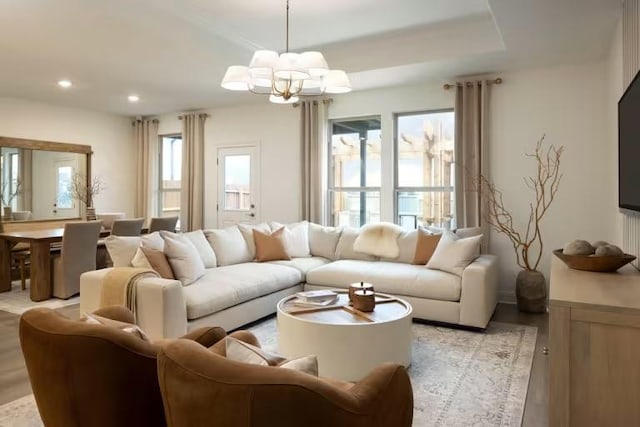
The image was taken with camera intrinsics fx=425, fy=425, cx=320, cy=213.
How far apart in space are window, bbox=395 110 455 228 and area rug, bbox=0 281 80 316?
4152mm

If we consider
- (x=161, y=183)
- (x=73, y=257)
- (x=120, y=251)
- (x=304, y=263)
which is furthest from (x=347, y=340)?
(x=161, y=183)

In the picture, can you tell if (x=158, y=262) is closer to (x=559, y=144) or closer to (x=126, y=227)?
A: (x=126, y=227)

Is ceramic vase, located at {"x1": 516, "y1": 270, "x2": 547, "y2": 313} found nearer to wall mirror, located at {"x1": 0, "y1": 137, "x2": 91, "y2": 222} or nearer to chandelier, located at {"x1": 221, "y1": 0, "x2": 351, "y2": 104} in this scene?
chandelier, located at {"x1": 221, "y1": 0, "x2": 351, "y2": 104}

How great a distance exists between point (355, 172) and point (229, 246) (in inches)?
85.7

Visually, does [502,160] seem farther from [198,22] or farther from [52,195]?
[52,195]

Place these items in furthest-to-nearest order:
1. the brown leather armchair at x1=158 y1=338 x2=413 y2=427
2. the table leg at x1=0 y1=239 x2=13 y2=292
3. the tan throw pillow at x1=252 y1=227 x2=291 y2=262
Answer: the table leg at x1=0 y1=239 x2=13 y2=292
the tan throw pillow at x1=252 y1=227 x2=291 y2=262
the brown leather armchair at x1=158 y1=338 x2=413 y2=427

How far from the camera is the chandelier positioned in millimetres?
3146

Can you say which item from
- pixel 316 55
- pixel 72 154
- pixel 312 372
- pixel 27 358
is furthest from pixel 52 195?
pixel 312 372

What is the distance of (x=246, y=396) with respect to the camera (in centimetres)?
101

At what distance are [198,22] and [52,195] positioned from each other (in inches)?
182

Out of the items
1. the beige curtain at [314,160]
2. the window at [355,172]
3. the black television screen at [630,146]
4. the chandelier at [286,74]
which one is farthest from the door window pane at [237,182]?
the black television screen at [630,146]

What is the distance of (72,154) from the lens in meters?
7.10

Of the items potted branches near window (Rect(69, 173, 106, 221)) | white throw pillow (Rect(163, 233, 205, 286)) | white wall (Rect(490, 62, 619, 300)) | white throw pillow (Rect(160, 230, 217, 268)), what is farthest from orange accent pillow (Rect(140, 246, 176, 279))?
Answer: potted branches near window (Rect(69, 173, 106, 221))

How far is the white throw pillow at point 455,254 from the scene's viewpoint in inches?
160
